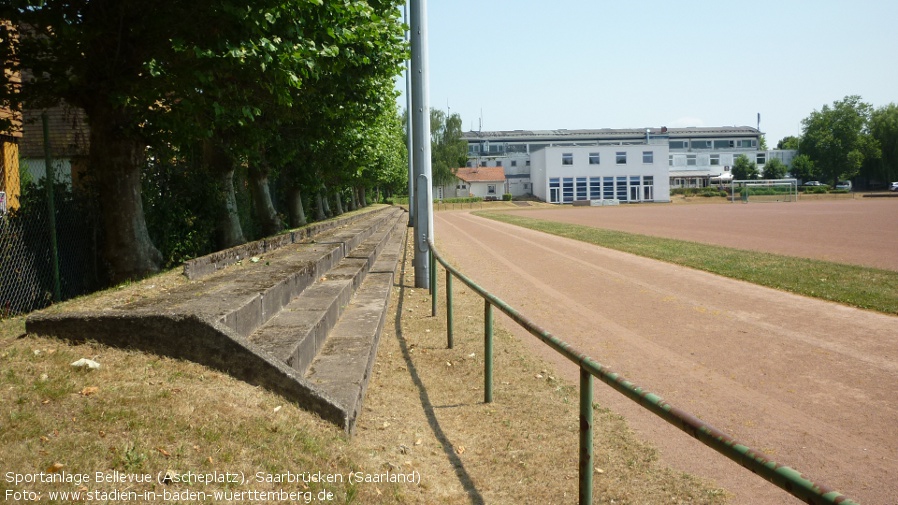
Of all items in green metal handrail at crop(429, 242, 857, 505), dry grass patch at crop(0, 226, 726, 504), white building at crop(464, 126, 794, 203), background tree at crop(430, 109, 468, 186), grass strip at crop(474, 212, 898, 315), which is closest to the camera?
green metal handrail at crop(429, 242, 857, 505)

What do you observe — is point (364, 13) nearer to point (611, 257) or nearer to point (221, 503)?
point (221, 503)

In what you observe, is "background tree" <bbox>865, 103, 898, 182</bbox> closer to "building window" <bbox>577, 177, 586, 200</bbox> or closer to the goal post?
the goal post

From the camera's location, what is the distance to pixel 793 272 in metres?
14.5

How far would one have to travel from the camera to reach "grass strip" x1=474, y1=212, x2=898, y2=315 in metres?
11.2

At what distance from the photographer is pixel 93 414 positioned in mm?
3543

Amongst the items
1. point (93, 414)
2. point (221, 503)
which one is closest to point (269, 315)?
point (93, 414)

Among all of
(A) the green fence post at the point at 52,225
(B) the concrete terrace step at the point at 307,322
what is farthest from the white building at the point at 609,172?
(A) the green fence post at the point at 52,225

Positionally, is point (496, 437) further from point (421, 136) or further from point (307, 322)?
point (421, 136)

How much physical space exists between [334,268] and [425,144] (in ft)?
10.3

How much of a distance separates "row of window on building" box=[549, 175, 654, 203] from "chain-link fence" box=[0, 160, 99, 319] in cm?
8800

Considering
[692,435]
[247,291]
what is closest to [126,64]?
[247,291]

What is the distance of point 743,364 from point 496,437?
3.33 metres

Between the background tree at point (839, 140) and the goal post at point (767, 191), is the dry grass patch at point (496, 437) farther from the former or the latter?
the background tree at point (839, 140)

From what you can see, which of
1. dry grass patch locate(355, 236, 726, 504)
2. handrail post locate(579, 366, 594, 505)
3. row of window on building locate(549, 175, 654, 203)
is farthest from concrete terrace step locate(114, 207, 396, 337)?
row of window on building locate(549, 175, 654, 203)
